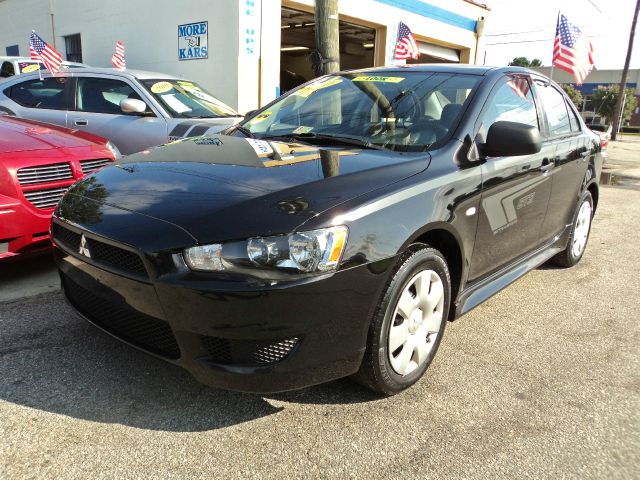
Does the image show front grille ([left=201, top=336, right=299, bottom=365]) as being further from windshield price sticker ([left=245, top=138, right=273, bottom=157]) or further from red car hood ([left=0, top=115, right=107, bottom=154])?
red car hood ([left=0, top=115, right=107, bottom=154])

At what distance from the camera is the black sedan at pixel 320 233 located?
82.2 inches

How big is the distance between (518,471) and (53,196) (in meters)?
3.42

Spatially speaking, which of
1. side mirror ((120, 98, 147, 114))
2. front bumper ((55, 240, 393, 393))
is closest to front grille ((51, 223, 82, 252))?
front bumper ((55, 240, 393, 393))

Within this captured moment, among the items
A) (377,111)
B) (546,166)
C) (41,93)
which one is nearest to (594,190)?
(546,166)

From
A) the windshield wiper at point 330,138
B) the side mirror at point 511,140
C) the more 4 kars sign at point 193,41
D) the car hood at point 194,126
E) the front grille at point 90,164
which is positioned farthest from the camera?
the more 4 kars sign at point 193,41

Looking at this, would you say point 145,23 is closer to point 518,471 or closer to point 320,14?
point 320,14

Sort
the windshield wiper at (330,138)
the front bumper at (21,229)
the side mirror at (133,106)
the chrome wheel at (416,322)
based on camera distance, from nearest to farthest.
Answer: the chrome wheel at (416,322), the windshield wiper at (330,138), the front bumper at (21,229), the side mirror at (133,106)

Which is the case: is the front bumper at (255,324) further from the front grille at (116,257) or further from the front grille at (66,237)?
the front grille at (66,237)

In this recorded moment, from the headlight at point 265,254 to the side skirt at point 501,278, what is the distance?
1.20 m

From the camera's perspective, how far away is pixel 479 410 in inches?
101

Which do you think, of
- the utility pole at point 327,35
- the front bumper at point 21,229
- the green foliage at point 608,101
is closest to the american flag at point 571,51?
the utility pole at point 327,35

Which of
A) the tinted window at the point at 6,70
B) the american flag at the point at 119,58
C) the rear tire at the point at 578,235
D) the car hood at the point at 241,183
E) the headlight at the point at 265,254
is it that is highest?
the american flag at the point at 119,58

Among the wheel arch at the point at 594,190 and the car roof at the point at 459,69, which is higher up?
the car roof at the point at 459,69

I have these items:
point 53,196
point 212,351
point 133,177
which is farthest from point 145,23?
point 212,351
